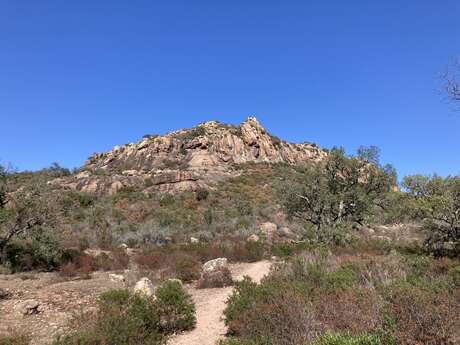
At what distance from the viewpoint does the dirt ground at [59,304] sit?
789 cm

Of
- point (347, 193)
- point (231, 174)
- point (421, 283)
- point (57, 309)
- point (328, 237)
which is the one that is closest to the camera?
point (421, 283)

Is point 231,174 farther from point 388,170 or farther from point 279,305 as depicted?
point 279,305

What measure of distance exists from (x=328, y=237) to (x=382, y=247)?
10.0 ft

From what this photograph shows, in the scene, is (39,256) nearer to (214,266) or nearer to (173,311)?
(214,266)

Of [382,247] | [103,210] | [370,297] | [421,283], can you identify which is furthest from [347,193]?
[103,210]

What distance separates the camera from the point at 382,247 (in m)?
16.8

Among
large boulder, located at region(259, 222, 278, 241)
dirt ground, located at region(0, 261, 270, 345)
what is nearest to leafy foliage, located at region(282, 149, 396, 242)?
large boulder, located at region(259, 222, 278, 241)

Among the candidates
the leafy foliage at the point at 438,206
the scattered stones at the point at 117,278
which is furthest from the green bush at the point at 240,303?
the leafy foliage at the point at 438,206

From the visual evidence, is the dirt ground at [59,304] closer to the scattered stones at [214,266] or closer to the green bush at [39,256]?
the scattered stones at [214,266]

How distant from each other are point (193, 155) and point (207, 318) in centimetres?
5937

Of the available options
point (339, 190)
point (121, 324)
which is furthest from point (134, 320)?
point (339, 190)

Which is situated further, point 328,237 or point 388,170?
point 388,170

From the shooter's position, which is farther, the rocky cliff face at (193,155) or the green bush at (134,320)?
the rocky cliff face at (193,155)

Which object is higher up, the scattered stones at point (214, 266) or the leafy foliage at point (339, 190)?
the leafy foliage at point (339, 190)
